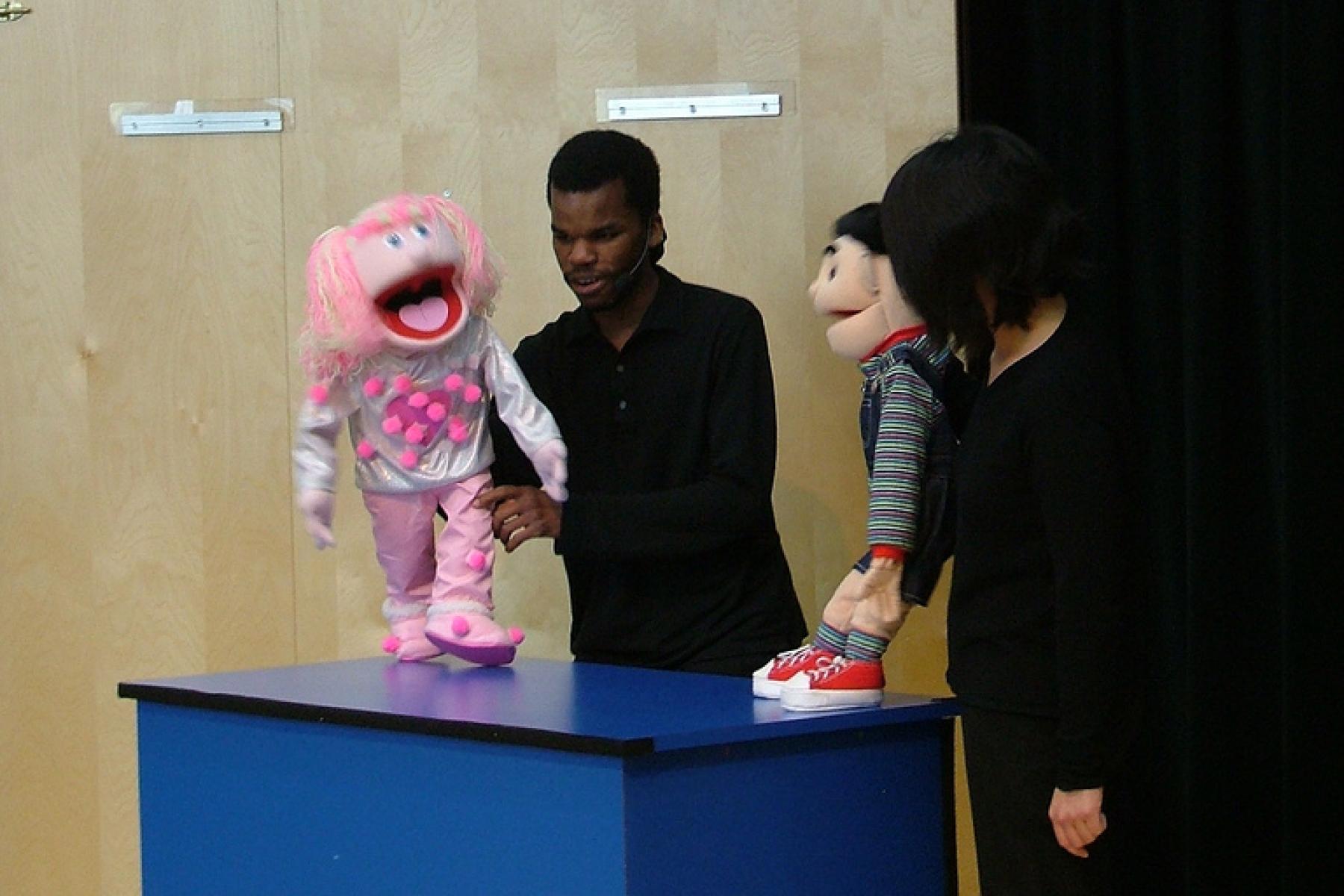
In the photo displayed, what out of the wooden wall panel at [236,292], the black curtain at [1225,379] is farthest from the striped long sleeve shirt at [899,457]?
the wooden wall panel at [236,292]

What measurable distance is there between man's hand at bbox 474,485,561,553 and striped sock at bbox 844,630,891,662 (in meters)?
0.43

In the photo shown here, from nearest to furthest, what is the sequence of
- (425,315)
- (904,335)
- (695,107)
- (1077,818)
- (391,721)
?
(1077,818), (391,721), (904,335), (425,315), (695,107)

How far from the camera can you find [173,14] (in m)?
2.92

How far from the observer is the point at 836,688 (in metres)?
1.78

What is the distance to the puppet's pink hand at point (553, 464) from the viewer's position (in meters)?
2.09

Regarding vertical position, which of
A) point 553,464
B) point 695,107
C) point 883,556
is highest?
point 695,107

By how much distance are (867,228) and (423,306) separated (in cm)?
54

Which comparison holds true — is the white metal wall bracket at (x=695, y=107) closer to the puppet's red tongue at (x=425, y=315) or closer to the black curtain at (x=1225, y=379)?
the black curtain at (x=1225, y=379)

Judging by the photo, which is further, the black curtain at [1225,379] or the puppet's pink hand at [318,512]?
the black curtain at [1225,379]

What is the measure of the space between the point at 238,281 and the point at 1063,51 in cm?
143

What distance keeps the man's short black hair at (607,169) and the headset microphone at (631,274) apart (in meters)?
0.02

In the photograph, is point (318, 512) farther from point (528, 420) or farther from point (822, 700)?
point (822, 700)

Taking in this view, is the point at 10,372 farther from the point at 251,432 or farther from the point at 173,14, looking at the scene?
the point at 173,14

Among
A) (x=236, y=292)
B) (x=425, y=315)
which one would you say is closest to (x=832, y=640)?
(x=425, y=315)
